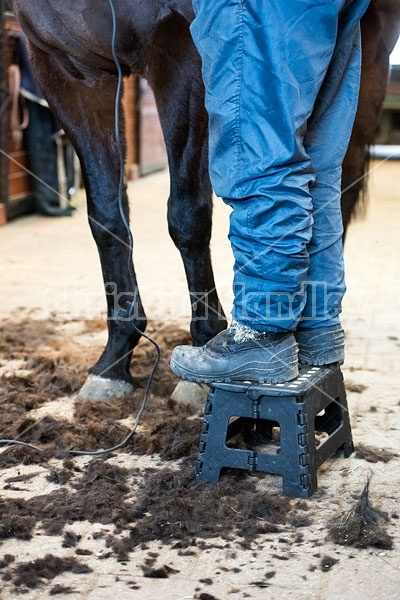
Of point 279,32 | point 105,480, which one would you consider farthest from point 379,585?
point 279,32

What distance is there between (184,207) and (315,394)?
2.64 ft

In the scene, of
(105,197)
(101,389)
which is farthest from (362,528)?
(105,197)

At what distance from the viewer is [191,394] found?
2393mm

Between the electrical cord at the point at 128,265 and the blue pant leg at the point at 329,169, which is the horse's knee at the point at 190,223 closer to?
the electrical cord at the point at 128,265

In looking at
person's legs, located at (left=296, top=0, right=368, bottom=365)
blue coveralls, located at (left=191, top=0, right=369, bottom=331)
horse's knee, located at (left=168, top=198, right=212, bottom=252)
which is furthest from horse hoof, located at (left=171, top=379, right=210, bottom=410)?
blue coveralls, located at (left=191, top=0, right=369, bottom=331)

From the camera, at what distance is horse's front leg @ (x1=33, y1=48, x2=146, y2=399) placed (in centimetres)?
245

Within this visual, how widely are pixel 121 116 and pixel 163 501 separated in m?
1.20

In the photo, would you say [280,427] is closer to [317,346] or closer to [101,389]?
Answer: [317,346]

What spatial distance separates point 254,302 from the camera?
5.84ft

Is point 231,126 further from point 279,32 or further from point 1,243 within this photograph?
point 1,243

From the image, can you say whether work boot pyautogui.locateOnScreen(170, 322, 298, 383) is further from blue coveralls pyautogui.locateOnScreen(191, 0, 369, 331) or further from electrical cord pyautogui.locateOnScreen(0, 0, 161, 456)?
electrical cord pyautogui.locateOnScreen(0, 0, 161, 456)

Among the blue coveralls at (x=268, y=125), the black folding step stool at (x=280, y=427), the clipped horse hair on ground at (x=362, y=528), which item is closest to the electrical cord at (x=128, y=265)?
the black folding step stool at (x=280, y=427)

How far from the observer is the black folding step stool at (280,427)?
177 cm

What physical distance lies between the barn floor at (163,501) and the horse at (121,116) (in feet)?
0.69
